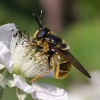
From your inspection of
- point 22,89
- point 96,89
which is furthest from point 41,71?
point 96,89

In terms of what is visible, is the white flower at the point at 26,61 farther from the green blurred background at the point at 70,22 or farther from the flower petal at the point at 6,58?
the green blurred background at the point at 70,22

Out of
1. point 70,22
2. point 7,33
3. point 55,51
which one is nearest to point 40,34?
point 55,51

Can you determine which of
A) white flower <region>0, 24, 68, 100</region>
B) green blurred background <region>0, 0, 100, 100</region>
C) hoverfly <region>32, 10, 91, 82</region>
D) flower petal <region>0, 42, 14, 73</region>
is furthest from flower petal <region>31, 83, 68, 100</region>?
green blurred background <region>0, 0, 100, 100</region>

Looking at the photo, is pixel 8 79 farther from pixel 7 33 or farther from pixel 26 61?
pixel 7 33

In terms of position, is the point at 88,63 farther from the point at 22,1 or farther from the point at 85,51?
the point at 22,1

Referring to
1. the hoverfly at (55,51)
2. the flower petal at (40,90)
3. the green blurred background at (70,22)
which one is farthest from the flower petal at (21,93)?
the green blurred background at (70,22)

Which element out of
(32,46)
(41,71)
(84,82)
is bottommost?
(84,82)
